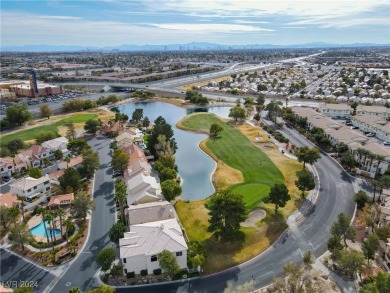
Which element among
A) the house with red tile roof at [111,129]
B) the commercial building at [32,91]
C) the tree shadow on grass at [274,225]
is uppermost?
the commercial building at [32,91]

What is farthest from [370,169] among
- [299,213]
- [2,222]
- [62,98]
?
[62,98]

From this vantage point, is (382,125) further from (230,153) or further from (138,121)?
(138,121)

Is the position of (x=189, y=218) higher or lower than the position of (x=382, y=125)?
lower

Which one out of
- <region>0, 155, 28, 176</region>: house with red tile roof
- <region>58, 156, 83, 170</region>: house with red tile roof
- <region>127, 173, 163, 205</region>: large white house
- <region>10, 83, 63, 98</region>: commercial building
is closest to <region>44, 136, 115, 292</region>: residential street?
<region>127, 173, 163, 205</region>: large white house

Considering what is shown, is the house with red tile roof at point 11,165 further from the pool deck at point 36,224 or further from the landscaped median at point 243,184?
the landscaped median at point 243,184

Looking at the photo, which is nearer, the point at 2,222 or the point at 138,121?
the point at 2,222

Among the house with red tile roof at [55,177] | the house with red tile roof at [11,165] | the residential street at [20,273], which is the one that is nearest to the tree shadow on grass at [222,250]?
the residential street at [20,273]

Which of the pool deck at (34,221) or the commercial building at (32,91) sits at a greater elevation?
the commercial building at (32,91)
